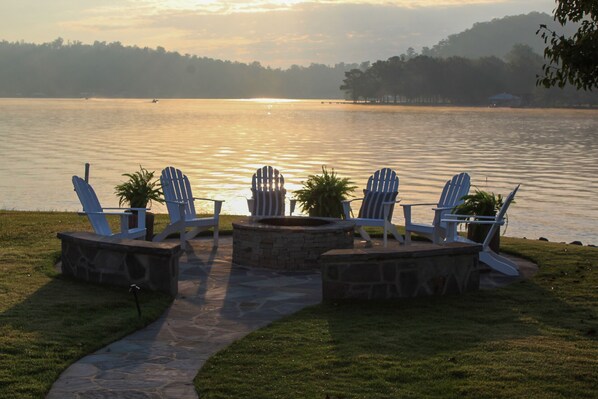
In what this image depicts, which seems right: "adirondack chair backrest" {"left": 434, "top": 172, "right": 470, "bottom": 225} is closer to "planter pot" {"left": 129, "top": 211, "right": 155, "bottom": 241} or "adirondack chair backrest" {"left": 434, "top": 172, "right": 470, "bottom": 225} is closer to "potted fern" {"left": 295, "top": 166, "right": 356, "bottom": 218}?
"potted fern" {"left": 295, "top": 166, "right": 356, "bottom": 218}

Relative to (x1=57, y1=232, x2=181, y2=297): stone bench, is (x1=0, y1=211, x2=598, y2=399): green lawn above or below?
below

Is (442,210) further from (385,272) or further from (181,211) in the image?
(181,211)

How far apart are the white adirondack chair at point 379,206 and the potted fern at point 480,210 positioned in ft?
3.22

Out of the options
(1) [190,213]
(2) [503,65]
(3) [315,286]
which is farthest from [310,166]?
(2) [503,65]

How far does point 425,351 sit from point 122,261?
134 inches

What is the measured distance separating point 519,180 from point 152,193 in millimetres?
19617

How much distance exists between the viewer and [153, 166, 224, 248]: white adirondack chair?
1110 cm

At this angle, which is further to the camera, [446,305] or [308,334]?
[446,305]

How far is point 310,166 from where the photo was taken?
109 feet

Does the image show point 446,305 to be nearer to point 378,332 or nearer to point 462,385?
point 378,332

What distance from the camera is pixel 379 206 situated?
11680 millimetres

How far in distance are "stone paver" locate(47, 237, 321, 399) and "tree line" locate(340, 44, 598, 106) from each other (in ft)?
479

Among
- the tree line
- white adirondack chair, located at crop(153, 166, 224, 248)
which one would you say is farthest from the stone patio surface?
the tree line

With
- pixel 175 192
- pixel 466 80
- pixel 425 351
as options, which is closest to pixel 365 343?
pixel 425 351
